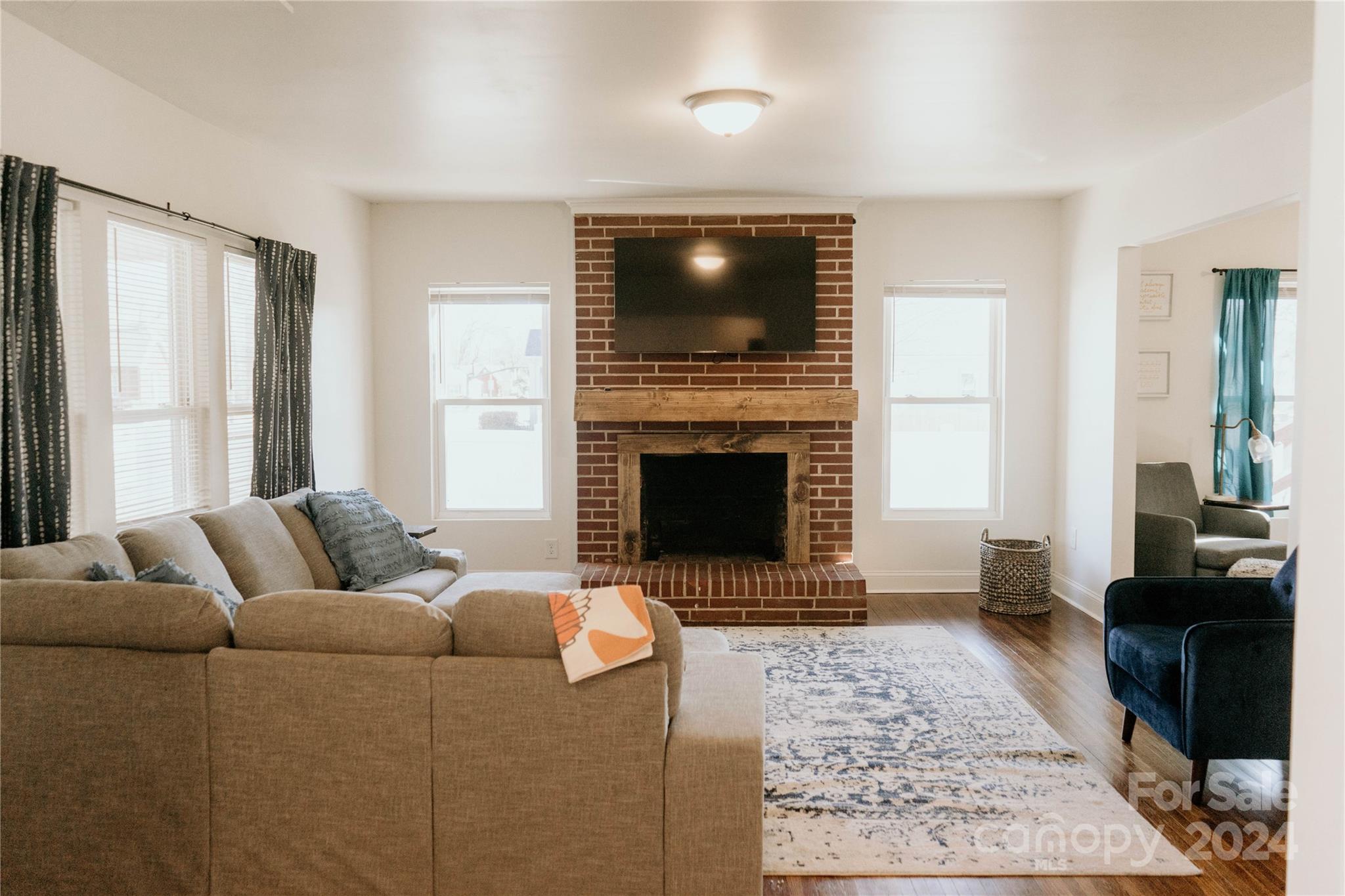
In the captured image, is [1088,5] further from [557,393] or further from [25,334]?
[557,393]

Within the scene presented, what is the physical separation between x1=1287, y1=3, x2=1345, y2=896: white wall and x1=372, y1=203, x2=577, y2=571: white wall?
4938mm

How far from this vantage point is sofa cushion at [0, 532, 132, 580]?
8.11ft

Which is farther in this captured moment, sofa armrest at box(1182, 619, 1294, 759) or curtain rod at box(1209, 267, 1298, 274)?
curtain rod at box(1209, 267, 1298, 274)

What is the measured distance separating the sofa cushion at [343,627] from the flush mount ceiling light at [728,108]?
88.1 inches

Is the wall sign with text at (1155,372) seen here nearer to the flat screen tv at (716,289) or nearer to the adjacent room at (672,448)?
the adjacent room at (672,448)

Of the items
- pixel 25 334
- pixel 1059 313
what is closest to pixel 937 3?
pixel 25 334

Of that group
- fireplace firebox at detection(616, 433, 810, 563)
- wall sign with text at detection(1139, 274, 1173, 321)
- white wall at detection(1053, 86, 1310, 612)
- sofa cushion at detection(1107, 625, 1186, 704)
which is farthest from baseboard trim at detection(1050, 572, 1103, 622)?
sofa cushion at detection(1107, 625, 1186, 704)

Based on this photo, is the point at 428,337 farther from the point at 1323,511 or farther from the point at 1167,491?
the point at 1323,511

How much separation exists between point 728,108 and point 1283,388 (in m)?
4.66

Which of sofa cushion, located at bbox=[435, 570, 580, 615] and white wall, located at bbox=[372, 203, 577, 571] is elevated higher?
white wall, located at bbox=[372, 203, 577, 571]

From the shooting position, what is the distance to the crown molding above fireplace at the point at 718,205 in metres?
5.43

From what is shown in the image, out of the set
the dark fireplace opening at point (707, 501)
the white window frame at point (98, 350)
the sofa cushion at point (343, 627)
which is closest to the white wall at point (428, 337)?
the dark fireplace opening at point (707, 501)

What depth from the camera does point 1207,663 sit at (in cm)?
273

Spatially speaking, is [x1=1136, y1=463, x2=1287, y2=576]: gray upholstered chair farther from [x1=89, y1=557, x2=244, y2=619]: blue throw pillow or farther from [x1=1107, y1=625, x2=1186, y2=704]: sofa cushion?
[x1=89, y1=557, x2=244, y2=619]: blue throw pillow
